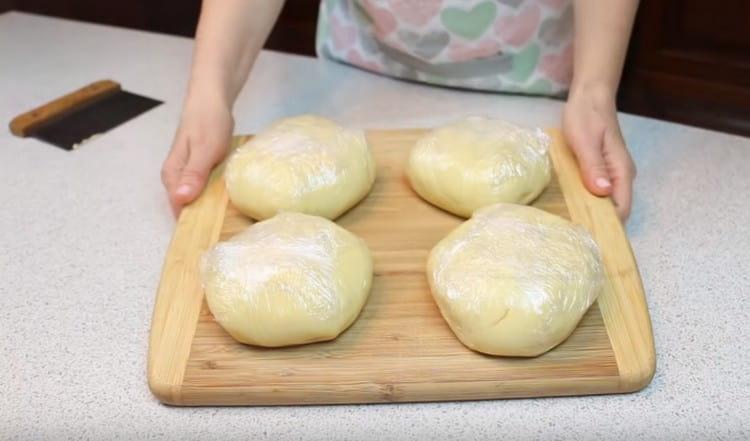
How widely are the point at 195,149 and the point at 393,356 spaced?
0.44 metres

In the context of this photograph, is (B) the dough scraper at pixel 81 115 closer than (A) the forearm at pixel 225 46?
No

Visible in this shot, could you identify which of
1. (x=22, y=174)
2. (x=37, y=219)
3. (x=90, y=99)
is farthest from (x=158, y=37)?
(x=37, y=219)

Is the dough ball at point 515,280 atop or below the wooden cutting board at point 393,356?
atop

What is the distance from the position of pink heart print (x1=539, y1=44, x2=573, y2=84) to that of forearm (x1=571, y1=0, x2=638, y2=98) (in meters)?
0.18

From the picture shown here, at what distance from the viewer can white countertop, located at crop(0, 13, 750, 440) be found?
2.16 feet

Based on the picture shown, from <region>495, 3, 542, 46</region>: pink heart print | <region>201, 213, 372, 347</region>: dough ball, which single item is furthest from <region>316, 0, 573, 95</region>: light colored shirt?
<region>201, 213, 372, 347</region>: dough ball

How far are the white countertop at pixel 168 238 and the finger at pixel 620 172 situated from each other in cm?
4

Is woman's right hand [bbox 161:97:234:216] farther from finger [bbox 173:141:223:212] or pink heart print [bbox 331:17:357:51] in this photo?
pink heart print [bbox 331:17:357:51]

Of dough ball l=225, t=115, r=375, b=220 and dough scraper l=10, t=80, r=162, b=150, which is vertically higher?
dough ball l=225, t=115, r=375, b=220

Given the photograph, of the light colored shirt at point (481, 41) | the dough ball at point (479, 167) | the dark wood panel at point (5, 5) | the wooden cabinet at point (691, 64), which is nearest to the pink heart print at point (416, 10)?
the light colored shirt at point (481, 41)

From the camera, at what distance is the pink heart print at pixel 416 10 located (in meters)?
1.17

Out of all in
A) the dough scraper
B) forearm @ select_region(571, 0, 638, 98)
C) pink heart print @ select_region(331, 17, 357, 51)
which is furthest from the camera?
pink heart print @ select_region(331, 17, 357, 51)

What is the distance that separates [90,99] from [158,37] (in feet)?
1.14

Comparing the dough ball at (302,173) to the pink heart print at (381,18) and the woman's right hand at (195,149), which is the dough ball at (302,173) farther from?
the pink heart print at (381,18)
